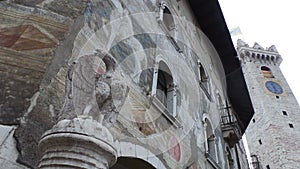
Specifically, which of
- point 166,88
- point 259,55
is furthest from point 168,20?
point 259,55

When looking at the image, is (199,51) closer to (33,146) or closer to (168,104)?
(168,104)

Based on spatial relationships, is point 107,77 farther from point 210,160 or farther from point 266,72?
point 266,72

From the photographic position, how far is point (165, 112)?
4.68m

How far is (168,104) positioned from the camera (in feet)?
18.0

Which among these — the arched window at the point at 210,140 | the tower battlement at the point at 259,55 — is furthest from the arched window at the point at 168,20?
the tower battlement at the point at 259,55

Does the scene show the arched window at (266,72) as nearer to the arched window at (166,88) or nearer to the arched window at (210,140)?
the arched window at (210,140)

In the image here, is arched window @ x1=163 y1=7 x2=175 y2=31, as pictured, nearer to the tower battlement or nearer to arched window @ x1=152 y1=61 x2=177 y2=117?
arched window @ x1=152 y1=61 x2=177 y2=117

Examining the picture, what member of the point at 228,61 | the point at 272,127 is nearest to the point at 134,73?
the point at 228,61

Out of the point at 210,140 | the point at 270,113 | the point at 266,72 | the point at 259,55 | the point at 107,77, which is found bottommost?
the point at 107,77

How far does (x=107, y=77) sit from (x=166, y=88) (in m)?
3.52

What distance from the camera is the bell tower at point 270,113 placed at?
22.5m

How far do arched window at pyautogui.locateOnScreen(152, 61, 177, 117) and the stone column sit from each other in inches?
136

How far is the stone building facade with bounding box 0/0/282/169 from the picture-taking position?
1.99m

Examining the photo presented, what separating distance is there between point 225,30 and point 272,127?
17.3 metres
